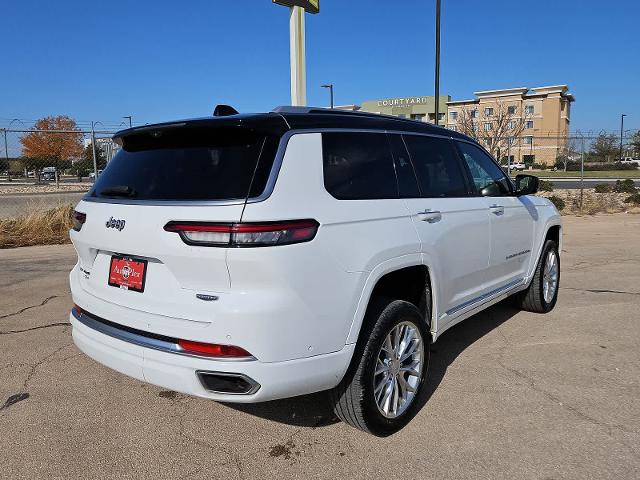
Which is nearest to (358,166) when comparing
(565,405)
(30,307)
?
(565,405)

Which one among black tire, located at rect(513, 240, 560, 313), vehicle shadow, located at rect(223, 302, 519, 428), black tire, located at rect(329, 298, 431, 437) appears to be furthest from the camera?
black tire, located at rect(513, 240, 560, 313)

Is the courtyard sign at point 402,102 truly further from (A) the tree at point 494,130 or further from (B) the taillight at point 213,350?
(B) the taillight at point 213,350

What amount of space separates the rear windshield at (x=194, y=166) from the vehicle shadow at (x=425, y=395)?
Answer: 1564mm

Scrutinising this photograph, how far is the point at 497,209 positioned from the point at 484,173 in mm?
379

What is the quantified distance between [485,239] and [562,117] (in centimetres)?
8843

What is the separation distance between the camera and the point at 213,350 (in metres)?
2.49

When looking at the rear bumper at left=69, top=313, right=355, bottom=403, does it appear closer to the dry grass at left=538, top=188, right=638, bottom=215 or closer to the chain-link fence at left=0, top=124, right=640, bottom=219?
the chain-link fence at left=0, top=124, right=640, bottom=219

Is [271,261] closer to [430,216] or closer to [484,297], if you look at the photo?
[430,216]

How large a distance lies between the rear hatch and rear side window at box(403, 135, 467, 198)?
1317mm

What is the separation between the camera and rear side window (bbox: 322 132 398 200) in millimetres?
2838

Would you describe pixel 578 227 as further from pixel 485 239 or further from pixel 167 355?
pixel 167 355

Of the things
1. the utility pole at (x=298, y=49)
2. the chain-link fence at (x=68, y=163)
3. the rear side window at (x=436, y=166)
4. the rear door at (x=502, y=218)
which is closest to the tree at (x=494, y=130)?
the chain-link fence at (x=68, y=163)

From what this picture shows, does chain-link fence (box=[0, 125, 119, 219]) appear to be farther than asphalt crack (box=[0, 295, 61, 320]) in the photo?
Yes

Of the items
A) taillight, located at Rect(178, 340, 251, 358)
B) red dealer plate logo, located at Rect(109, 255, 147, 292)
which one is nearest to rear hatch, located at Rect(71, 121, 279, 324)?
red dealer plate logo, located at Rect(109, 255, 147, 292)
